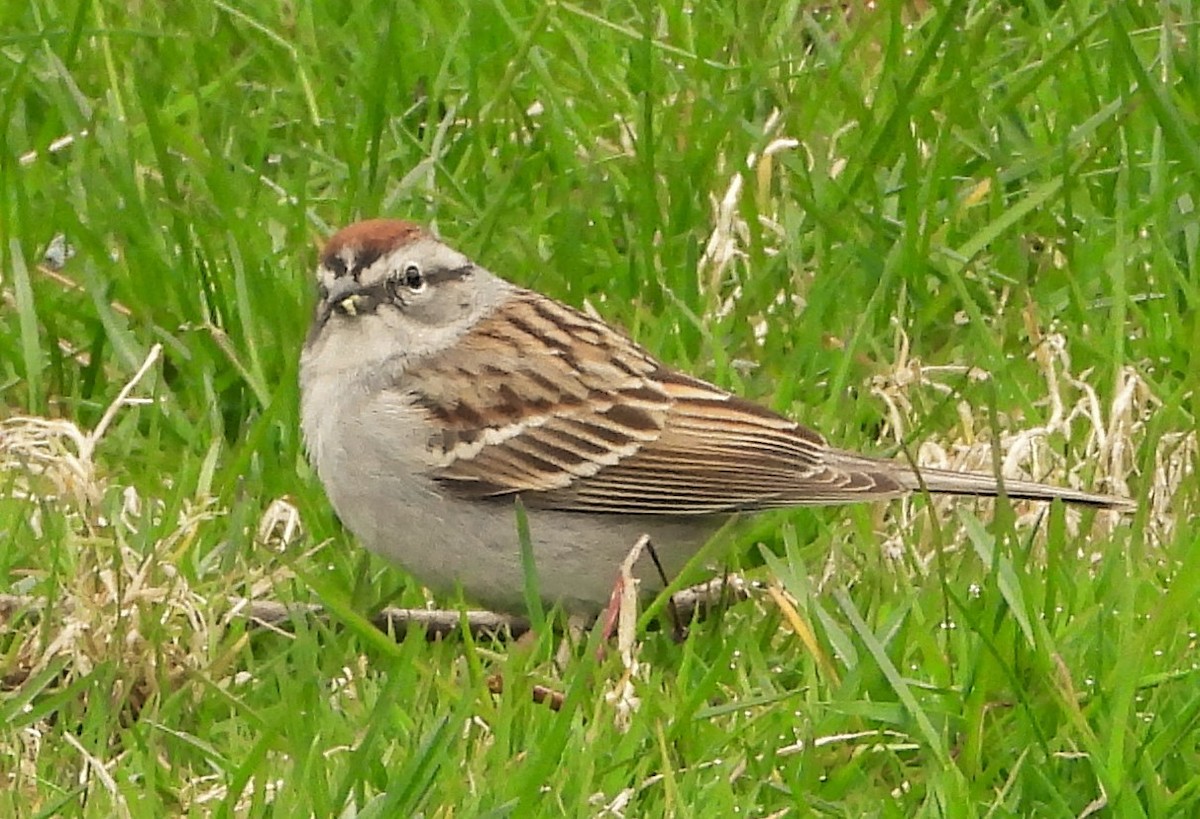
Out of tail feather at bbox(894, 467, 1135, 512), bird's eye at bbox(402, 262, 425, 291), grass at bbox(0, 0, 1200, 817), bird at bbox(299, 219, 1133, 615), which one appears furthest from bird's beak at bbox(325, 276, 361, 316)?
tail feather at bbox(894, 467, 1135, 512)

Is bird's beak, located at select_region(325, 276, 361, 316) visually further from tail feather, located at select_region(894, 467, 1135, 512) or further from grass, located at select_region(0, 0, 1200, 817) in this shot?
tail feather, located at select_region(894, 467, 1135, 512)

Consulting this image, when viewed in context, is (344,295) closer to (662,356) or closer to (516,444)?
(516,444)

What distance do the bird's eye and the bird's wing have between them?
0.15 metres

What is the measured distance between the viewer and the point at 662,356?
19.6ft

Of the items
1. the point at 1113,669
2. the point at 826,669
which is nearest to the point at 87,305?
the point at 826,669

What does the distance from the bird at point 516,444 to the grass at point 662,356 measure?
161mm

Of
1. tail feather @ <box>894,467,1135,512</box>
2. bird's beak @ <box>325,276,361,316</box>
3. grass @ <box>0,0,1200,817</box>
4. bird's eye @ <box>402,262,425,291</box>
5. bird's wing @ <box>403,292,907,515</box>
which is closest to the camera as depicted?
grass @ <box>0,0,1200,817</box>

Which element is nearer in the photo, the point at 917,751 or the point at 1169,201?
the point at 917,751

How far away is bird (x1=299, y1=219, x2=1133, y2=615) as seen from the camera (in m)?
4.96

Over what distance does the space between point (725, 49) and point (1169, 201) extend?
4.80 feet

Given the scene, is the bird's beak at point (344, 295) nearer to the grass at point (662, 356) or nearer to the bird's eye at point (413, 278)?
the bird's eye at point (413, 278)

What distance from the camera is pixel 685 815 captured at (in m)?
3.99

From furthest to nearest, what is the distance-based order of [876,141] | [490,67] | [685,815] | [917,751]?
[490,67], [876,141], [917,751], [685,815]

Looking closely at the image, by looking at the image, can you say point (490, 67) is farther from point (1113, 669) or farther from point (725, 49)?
point (1113, 669)
